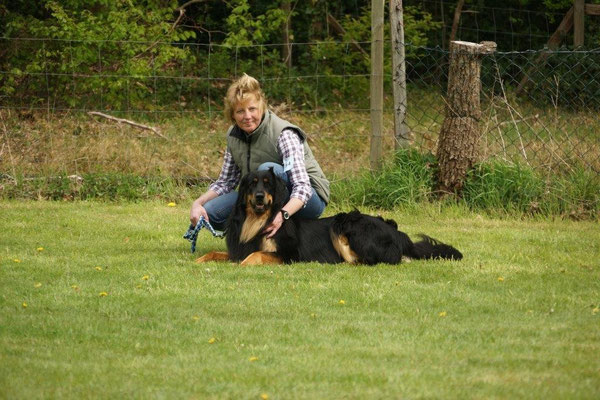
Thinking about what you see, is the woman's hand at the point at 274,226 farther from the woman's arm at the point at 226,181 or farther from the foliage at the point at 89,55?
the foliage at the point at 89,55

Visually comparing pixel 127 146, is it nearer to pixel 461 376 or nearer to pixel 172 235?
pixel 172 235

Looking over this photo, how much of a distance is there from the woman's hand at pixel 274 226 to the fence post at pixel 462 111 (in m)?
2.82

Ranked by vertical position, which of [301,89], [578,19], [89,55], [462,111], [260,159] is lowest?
[301,89]

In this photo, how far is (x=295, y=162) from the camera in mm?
6492

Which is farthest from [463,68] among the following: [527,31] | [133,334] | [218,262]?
[527,31]

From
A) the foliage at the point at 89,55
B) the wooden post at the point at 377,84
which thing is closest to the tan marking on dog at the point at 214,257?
the wooden post at the point at 377,84

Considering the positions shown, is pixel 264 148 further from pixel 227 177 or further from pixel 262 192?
pixel 262 192

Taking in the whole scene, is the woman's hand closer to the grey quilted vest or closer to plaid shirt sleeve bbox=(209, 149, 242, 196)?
the grey quilted vest

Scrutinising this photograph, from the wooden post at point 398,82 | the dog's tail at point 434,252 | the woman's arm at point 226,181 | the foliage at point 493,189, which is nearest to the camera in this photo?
the dog's tail at point 434,252

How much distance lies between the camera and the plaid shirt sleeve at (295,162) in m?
6.41

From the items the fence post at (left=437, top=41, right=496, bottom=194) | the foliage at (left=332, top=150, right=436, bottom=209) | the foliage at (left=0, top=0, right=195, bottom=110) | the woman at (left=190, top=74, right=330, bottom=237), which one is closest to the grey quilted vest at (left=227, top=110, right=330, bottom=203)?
the woman at (left=190, top=74, right=330, bottom=237)

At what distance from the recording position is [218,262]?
646cm

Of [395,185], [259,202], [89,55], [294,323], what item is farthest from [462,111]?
[89,55]

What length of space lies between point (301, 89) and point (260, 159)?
793cm
